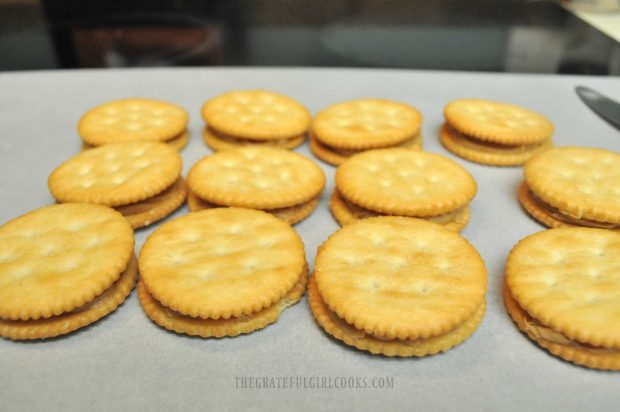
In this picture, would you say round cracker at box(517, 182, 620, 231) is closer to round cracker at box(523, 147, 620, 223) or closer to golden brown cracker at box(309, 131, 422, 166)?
round cracker at box(523, 147, 620, 223)

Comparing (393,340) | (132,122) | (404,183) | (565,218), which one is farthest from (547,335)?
(132,122)

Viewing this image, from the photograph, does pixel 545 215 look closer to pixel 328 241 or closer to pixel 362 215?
pixel 362 215

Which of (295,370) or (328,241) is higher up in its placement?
(328,241)

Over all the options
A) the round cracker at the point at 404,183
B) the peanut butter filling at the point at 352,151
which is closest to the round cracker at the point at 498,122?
the peanut butter filling at the point at 352,151

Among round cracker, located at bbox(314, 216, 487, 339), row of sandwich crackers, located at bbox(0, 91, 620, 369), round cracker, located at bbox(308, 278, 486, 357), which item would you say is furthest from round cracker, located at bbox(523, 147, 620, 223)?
round cracker, located at bbox(308, 278, 486, 357)

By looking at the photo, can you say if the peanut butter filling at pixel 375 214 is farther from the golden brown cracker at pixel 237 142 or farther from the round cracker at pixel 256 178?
the golden brown cracker at pixel 237 142

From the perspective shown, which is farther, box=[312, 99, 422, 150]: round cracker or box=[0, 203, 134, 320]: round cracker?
box=[312, 99, 422, 150]: round cracker
